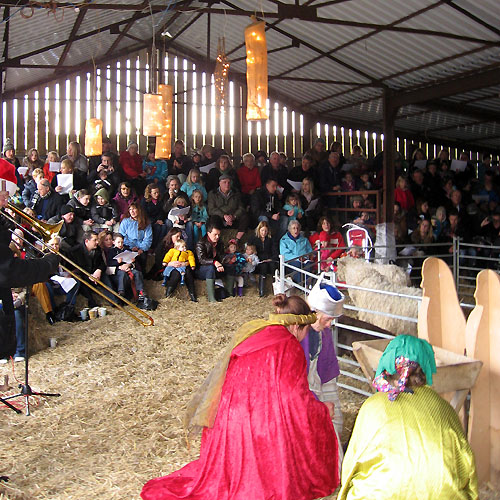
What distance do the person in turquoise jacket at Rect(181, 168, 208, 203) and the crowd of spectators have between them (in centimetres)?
2

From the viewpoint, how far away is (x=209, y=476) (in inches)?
124

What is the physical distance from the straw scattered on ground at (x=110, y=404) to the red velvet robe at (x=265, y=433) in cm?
59

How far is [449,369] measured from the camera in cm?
310

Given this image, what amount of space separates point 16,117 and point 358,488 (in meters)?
13.2

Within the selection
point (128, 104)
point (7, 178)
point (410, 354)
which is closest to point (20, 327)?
point (7, 178)

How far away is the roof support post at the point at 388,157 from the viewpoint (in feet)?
35.8

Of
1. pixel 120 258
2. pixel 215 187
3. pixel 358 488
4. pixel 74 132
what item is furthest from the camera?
pixel 74 132

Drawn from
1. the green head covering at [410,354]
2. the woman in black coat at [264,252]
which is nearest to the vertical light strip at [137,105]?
the woman in black coat at [264,252]

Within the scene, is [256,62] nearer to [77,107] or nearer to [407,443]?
[407,443]

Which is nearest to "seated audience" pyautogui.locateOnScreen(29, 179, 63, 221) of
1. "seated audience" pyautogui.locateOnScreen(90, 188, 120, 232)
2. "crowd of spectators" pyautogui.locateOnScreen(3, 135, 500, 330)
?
"crowd of spectators" pyautogui.locateOnScreen(3, 135, 500, 330)

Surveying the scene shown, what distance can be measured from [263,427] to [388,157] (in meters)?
9.00

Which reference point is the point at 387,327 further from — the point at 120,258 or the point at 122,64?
the point at 122,64

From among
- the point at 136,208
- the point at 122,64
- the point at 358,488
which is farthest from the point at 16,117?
the point at 358,488

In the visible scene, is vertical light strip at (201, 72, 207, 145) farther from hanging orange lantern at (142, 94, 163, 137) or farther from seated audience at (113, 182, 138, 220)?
hanging orange lantern at (142, 94, 163, 137)
